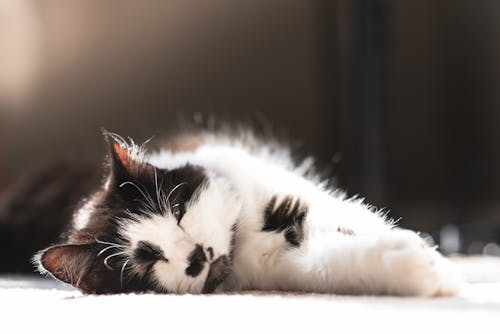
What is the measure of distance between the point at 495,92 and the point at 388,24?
54 centimetres

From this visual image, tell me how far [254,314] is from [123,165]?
499 millimetres

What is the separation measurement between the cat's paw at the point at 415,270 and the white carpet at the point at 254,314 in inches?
1.1

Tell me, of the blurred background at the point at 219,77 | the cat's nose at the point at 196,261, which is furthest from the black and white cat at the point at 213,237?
the blurred background at the point at 219,77

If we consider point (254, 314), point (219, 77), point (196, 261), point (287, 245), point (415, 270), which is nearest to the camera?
point (254, 314)

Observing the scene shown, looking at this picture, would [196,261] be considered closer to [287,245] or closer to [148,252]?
[148,252]

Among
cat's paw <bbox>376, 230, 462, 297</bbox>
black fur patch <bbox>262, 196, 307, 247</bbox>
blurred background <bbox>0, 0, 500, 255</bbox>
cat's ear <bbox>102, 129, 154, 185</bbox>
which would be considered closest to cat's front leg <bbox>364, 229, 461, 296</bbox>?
cat's paw <bbox>376, 230, 462, 297</bbox>

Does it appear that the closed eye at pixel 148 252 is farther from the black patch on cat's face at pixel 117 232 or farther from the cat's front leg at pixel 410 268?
the cat's front leg at pixel 410 268

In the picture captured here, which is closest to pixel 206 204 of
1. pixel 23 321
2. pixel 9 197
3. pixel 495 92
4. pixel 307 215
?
pixel 307 215

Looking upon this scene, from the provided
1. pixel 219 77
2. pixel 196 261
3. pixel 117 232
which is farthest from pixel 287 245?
pixel 219 77

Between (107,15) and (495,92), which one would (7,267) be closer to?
(107,15)

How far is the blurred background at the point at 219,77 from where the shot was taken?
3.23m

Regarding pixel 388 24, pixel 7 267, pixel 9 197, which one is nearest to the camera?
pixel 7 267

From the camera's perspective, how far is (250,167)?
1.58 meters

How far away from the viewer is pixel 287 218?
1412 millimetres
